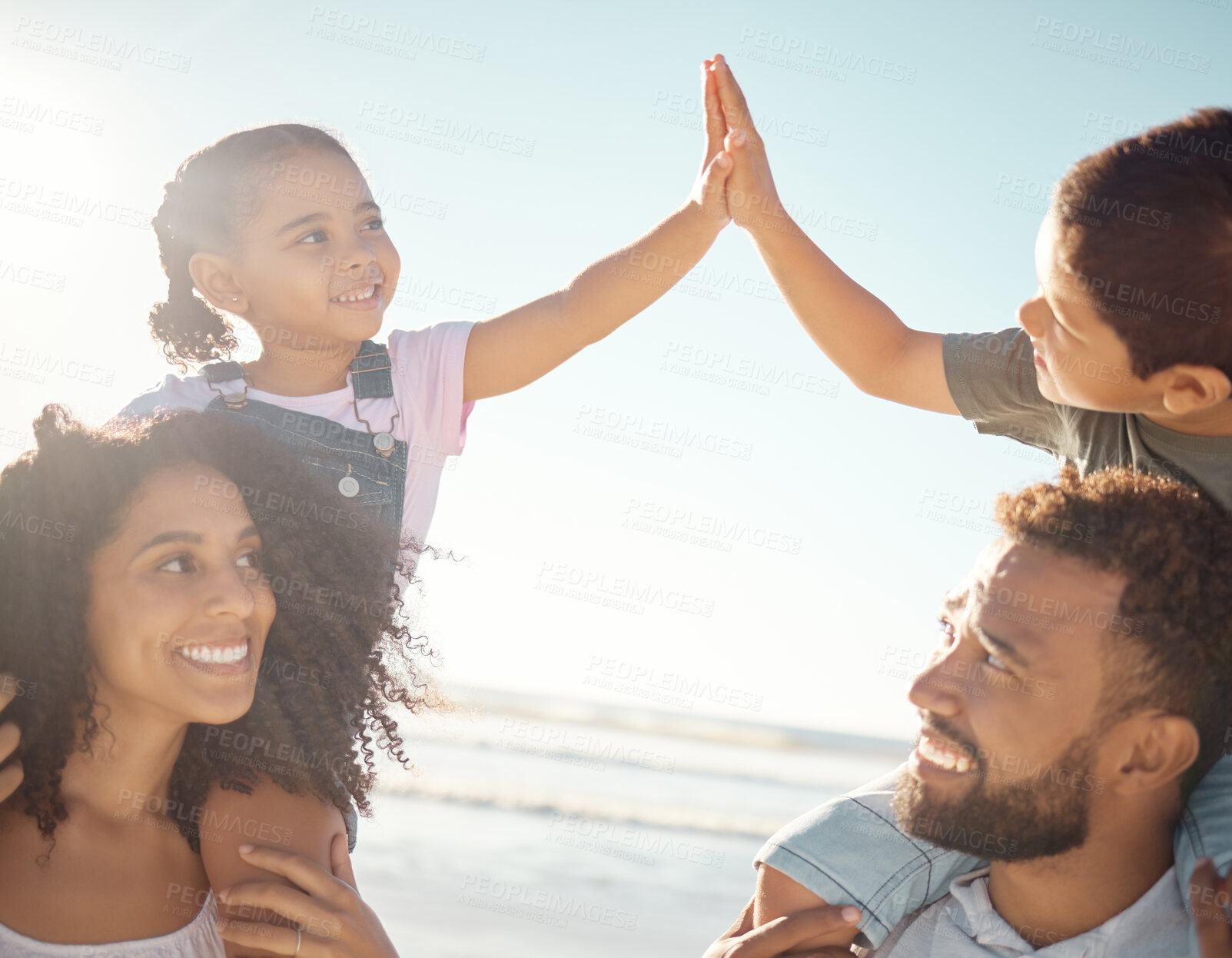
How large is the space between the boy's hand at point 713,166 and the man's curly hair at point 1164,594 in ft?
5.19

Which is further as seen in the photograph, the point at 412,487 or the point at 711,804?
the point at 711,804

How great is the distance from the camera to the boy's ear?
8.78 ft

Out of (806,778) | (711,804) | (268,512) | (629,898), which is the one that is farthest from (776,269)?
(806,778)

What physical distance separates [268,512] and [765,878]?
1.70 meters

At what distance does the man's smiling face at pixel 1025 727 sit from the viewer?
8.20 feet

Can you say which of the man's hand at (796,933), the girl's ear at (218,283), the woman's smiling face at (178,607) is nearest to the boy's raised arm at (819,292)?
the man's hand at (796,933)

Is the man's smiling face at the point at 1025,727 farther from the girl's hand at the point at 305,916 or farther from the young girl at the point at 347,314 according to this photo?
the young girl at the point at 347,314

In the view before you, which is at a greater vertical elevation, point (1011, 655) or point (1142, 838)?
point (1011, 655)

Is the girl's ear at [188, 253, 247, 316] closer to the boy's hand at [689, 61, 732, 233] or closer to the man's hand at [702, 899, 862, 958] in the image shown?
the boy's hand at [689, 61, 732, 233]

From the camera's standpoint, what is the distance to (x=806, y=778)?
15.9 metres

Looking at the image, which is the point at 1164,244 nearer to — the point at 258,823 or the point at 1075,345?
the point at 1075,345

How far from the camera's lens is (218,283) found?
12.3 ft

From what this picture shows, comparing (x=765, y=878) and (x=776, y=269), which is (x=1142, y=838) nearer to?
(x=765, y=878)

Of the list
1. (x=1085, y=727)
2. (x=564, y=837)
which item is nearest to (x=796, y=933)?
(x=1085, y=727)
